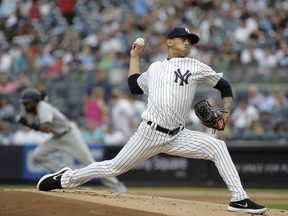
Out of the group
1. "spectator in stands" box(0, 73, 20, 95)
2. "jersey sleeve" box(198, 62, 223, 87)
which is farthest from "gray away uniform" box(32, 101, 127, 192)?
"spectator in stands" box(0, 73, 20, 95)

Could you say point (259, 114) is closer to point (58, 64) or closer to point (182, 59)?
point (58, 64)

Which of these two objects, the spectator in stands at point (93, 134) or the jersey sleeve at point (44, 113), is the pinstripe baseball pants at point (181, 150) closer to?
the jersey sleeve at point (44, 113)

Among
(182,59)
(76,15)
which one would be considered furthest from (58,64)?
(182,59)

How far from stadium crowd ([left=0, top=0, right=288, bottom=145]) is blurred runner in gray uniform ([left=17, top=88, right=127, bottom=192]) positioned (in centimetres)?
404

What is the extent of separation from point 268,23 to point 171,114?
10.6m

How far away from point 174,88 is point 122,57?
34.4 ft

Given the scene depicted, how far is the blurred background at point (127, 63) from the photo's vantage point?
15477 millimetres

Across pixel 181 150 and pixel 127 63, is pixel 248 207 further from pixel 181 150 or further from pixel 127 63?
pixel 127 63

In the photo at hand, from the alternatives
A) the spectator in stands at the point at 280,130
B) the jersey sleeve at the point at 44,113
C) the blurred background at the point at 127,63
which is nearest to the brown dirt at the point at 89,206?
the jersey sleeve at the point at 44,113

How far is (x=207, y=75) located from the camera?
775cm

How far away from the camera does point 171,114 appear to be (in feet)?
25.1

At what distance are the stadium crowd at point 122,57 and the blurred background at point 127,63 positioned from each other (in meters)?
0.02

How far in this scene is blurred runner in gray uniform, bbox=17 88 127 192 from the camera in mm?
11469

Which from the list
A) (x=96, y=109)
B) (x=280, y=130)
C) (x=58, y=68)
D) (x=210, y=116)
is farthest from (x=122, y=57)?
(x=210, y=116)
